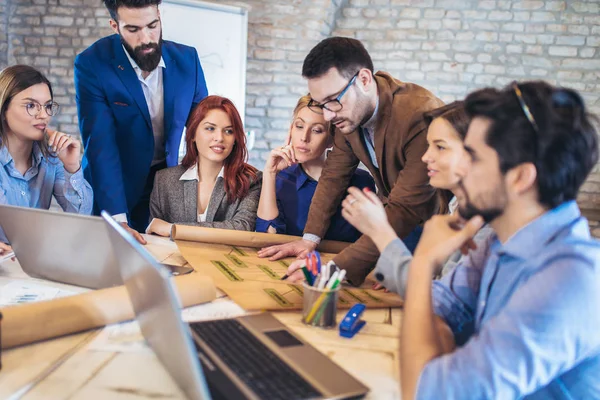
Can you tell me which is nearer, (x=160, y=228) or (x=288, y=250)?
(x=288, y=250)

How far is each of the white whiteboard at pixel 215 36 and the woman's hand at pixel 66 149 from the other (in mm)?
→ 2165

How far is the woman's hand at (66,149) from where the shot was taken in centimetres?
190

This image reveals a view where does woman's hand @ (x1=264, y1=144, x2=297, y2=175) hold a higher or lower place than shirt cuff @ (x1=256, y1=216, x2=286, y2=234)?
higher

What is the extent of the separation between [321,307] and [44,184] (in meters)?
1.43

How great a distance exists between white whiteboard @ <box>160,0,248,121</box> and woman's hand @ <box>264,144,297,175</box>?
2.12 meters

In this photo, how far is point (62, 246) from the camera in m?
1.25

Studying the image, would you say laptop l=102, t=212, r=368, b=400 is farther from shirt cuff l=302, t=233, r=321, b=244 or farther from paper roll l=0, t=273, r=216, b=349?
shirt cuff l=302, t=233, r=321, b=244

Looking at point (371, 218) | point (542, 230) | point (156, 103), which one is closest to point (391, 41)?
point (156, 103)

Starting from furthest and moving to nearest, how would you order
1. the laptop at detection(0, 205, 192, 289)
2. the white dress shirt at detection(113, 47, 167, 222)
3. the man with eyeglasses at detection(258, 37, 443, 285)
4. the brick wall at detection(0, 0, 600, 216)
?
the brick wall at detection(0, 0, 600, 216), the white dress shirt at detection(113, 47, 167, 222), the man with eyeglasses at detection(258, 37, 443, 285), the laptop at detection(0, 205, 192, 289)

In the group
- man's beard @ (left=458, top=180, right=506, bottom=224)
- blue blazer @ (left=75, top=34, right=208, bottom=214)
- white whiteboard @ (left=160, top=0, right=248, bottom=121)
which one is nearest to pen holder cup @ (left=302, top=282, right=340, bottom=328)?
man's beard @ (left=458, top=180, right=506, bottom=224)

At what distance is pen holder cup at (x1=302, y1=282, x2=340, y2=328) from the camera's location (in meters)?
1.09

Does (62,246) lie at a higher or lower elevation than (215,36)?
lower

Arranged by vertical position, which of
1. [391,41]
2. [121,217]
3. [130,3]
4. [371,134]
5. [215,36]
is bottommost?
[121,217]

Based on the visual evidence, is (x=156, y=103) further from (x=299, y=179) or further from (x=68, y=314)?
(x=68, y=314)
